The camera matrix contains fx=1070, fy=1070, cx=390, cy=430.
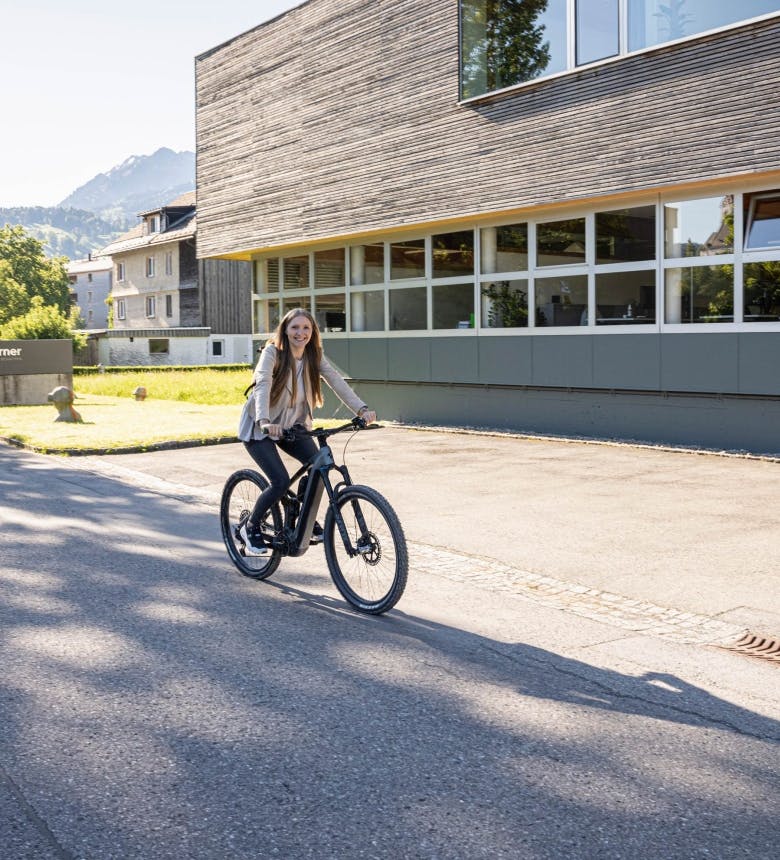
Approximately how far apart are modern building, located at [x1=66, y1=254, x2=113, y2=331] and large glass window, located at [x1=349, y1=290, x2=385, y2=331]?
3454 inches

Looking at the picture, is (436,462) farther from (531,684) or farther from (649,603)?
(531,684)

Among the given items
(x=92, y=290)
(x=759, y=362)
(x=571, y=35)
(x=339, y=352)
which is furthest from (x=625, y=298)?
(x=92, y=290)

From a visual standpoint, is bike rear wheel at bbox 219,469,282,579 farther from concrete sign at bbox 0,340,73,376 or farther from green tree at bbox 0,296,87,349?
green tree at bbox 0,296,87,349

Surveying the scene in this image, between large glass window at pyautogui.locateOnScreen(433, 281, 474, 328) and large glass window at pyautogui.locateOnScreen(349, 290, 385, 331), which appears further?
large glass window at pyautogui.locateOnScreen(349, 290, 385, 331)

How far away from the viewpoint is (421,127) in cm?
1845

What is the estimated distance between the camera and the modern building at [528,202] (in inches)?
546

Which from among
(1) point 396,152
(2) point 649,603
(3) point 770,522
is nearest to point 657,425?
(3) point 770,522

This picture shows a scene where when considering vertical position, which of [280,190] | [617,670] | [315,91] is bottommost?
[617,670]

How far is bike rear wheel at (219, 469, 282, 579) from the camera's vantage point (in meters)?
7.05

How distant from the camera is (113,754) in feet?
13.2

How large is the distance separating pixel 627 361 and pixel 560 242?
2451 millimetres

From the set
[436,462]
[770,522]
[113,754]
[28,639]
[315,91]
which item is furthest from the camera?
[315,91]

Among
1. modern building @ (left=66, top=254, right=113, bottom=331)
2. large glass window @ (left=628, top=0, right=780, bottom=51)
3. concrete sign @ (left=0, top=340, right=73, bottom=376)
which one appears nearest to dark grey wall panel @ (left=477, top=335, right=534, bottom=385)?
large glass window @ (left=628, top=0, right=780, bottom=51)

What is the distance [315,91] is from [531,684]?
18156mm
